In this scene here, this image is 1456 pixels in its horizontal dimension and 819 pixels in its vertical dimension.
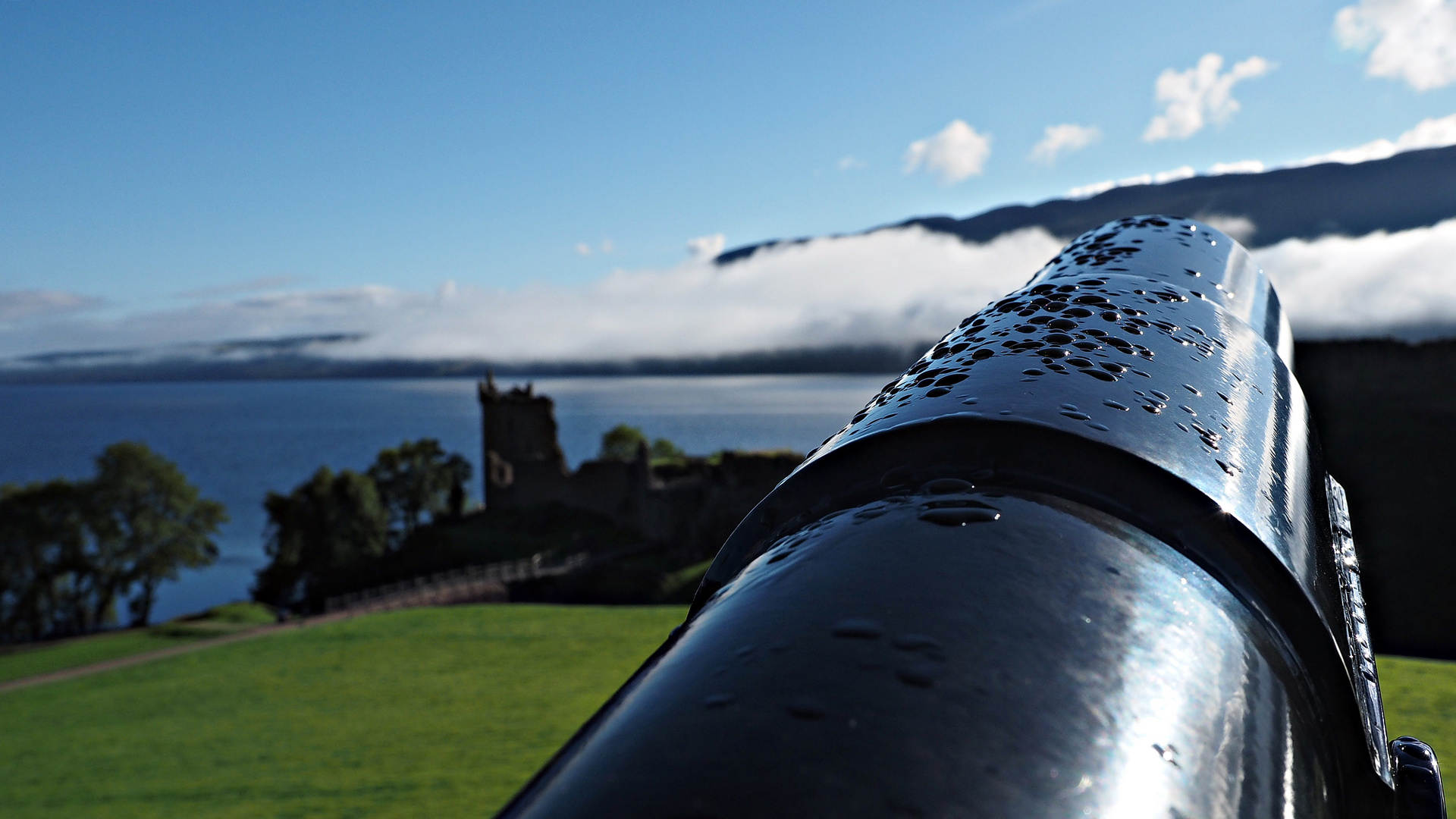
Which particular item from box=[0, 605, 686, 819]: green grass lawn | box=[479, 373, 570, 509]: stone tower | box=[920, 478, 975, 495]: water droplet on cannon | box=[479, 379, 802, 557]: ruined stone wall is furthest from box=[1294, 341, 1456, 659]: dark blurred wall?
box=[479, 373, 570, 509]: stone tower

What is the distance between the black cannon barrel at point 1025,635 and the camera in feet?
1.68

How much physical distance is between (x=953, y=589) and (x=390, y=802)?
9.46 m

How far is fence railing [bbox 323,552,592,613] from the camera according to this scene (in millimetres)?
26375

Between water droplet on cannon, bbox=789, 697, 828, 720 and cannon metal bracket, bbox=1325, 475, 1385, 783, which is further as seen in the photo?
cannon metal bracket, bbox=1325, 475, 1385, 783

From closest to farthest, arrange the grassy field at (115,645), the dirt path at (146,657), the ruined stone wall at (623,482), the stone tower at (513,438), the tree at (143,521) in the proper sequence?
the dirt path at (146,657) < the grassy field at (115,645) < the ruined stone wall at (623,482) < the tree at (143,521) < the stone tower at (513,438)

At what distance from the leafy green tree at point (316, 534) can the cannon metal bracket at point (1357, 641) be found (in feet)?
124

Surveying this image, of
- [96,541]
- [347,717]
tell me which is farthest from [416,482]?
[347,717]

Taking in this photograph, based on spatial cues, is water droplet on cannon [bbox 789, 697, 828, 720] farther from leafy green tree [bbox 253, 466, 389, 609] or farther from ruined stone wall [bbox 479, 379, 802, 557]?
leafy green tree [bbox 253, 466, 389, 609]

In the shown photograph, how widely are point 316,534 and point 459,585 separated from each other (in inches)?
503

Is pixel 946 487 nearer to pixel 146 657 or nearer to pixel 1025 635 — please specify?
pixel 1025 635

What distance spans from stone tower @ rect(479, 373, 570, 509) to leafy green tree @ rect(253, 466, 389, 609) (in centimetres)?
519

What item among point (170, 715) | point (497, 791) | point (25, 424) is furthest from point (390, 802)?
point (25, 424)

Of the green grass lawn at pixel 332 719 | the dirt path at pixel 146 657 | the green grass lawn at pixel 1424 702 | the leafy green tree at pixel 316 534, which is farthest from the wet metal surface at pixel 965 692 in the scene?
the leafy green tree at pixel 316 534

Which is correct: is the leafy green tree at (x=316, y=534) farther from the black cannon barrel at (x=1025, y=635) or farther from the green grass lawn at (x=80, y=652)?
the black cannon barrel at (x=1025, y=635)
